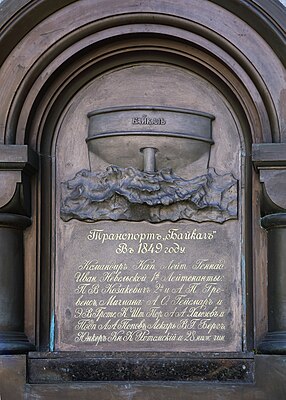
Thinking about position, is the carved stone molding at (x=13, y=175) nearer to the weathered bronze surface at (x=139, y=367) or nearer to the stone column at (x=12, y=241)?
the stone column at (x=12, y=241)

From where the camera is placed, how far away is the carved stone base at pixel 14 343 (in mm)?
7473

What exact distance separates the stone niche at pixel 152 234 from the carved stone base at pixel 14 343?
1.08 ft

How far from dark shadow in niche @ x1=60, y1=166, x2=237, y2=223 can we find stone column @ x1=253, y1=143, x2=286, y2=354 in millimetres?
422

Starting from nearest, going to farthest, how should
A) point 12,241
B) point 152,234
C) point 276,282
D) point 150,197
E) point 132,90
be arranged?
point 276,282 → point 12,241 → point 150,197 → point 152,234 → point 132,90

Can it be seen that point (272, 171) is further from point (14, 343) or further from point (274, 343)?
point (14, 343)

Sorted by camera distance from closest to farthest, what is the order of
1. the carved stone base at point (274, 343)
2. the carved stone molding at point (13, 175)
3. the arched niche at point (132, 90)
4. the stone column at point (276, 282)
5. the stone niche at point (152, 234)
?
the carved stone base at point (274, 343)
the stone column at point (276, 282)
the carved stone molding at point (13, 175)
the arched niche at point (132, 90)
the stone niche at point (152, 234)

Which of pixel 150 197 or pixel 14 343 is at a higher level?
pixel 150 197

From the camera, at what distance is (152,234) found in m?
7.99

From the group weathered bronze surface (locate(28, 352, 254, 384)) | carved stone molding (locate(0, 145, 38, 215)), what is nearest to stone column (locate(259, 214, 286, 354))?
weathered bronze surface (locate(28, 352, 254, 384))

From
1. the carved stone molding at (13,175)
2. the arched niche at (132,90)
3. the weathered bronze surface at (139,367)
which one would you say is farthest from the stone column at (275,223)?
the carved stone molding at (13,175)

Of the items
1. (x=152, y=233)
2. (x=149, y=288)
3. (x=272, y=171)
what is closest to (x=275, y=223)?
(x=272, y=171)

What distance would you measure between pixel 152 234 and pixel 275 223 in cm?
94

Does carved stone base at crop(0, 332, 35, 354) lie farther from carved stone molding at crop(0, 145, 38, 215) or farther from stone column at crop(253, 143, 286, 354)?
stone column at crop(253, 143, 286, 354)

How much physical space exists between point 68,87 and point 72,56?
1.05 feet
